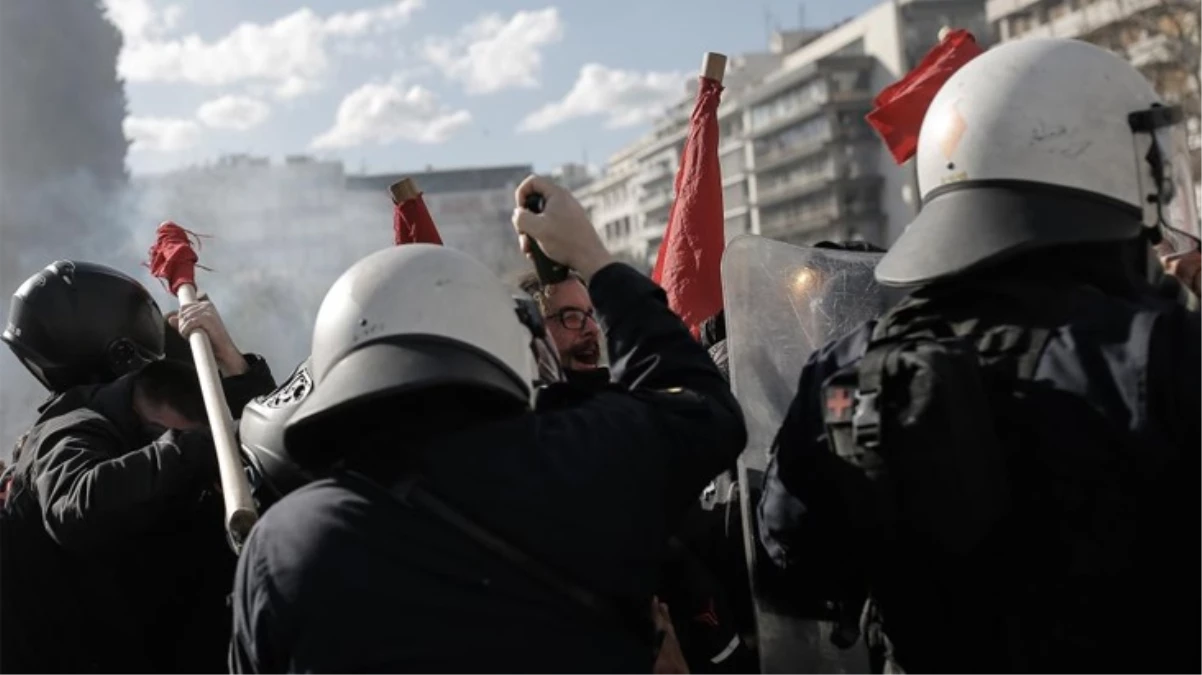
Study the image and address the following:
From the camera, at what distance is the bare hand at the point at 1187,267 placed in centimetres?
299

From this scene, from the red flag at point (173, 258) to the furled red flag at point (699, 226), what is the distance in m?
1.45

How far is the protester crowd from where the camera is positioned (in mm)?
1817

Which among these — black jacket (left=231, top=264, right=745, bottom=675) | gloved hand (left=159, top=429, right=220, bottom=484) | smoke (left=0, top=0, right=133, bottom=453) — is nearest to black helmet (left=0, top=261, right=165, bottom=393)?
gloved hand (left=159, top=429, right=220, bottom=484)

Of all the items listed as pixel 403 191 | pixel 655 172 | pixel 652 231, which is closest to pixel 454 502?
pixel 403 191

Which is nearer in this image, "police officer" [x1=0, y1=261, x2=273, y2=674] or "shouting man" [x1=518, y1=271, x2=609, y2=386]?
"police officer" [x1=0, y1=261, x2=273, y2=674]

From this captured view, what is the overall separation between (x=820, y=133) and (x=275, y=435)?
84285 mm

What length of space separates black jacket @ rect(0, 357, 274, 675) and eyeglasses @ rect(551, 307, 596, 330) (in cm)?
126

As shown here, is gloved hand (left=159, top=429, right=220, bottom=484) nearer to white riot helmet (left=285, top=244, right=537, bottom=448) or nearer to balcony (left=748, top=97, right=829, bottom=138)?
white riot helmet (left=285, top=244, right=537, bottom=448)

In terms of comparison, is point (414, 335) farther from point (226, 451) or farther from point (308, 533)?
point (226, 451)

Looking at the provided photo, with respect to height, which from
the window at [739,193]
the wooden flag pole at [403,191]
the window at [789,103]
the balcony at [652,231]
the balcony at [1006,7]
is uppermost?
the balcony at [1006,7]

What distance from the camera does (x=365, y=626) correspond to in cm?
182

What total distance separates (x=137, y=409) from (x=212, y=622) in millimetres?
576

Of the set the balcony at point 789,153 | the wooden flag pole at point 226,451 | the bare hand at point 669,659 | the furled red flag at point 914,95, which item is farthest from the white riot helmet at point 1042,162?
the balcony at point 789,153

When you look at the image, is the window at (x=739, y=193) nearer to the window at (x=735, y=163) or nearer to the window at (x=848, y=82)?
the window at (x=735, y=163)
